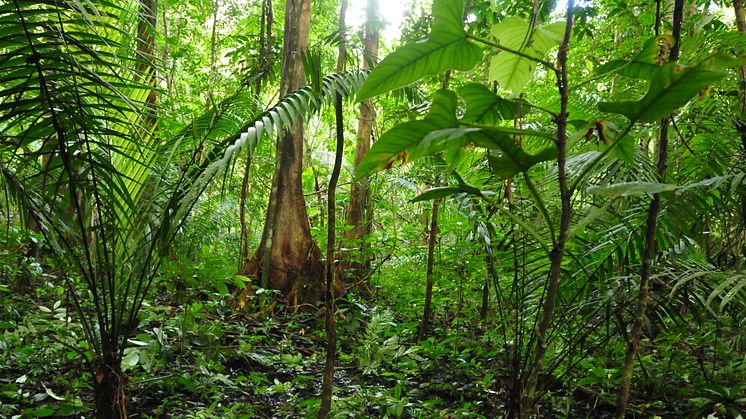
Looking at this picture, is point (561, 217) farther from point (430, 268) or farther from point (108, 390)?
point (430, 268)

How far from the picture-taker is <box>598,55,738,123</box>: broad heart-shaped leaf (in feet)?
3.26

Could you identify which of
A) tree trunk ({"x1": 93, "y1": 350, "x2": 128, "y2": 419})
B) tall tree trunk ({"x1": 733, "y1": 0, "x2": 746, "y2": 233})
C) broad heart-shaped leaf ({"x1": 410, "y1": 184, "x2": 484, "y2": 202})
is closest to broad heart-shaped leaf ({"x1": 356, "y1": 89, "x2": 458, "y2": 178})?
broad heart-shaped leaf ({"x1": 410, "y1": 184, "x2": 484, "y2": 202})

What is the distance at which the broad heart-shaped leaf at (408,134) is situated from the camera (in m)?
1.11

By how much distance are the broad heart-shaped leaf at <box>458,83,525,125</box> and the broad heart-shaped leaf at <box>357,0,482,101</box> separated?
84 millimetres

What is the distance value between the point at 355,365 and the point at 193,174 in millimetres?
2002

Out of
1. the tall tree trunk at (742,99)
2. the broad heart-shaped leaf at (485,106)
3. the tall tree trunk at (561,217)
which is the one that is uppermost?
the tall tree trunk at (742,99)

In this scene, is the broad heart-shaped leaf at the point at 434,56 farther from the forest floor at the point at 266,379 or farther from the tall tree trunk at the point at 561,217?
the forest floor at the point at 266,379

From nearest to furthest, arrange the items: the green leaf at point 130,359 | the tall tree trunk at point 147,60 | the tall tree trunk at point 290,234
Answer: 1. the tall tree trunk at point 147,60
2. the green leaf at point 130,359
3. the tall tree trunk at point 290,234

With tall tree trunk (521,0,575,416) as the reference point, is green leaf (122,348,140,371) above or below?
below

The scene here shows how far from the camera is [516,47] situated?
148 centimetres

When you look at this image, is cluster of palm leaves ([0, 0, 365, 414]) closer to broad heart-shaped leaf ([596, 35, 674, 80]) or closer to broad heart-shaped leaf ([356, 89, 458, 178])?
broad heart-shaped leaf ([356, 89, 458, 178])

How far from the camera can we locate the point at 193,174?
266cm

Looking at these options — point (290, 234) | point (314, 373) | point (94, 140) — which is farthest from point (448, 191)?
point (290, 234)

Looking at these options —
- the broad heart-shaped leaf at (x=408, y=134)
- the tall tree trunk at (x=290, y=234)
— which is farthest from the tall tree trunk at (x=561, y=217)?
the tall tree trunk at (x=290, y=234)
